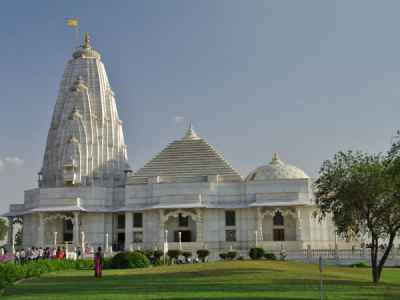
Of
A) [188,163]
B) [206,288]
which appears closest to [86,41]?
[188,163]

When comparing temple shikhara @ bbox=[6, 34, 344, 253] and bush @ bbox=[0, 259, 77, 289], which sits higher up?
temple shikhara @ bbox=[6, 34, 344, 253]

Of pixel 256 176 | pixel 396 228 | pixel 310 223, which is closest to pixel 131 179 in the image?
pixel 256 176

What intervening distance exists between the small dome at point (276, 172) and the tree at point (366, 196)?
4199 cm

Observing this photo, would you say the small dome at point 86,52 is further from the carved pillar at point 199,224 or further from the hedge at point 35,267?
the hedge at point 35,267

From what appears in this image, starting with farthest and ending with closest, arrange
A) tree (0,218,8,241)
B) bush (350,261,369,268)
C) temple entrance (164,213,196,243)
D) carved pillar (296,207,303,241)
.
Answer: tree (0,218,8,241), temple entrance (164,213,196,243), carved pillar (296,207,303,241), bush (350,261,369,268)

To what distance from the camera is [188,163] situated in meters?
74.1

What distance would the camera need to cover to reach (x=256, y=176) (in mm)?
75312

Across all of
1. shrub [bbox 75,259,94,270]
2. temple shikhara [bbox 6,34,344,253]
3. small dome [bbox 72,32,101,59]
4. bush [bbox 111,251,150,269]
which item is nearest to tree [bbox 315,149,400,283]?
bush [bbox 111,251,150,269]

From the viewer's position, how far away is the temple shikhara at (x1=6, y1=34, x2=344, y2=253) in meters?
67.1

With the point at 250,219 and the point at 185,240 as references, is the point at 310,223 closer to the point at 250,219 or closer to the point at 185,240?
the point at 250,219

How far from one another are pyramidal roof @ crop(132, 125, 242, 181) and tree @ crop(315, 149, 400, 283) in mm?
41187

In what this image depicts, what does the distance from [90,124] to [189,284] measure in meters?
56.9

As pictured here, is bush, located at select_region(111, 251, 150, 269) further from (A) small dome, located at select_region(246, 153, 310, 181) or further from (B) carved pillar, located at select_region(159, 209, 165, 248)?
(A) small dome, located at select_region(246, 153, 310, 181)

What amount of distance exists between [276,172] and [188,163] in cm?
1147
